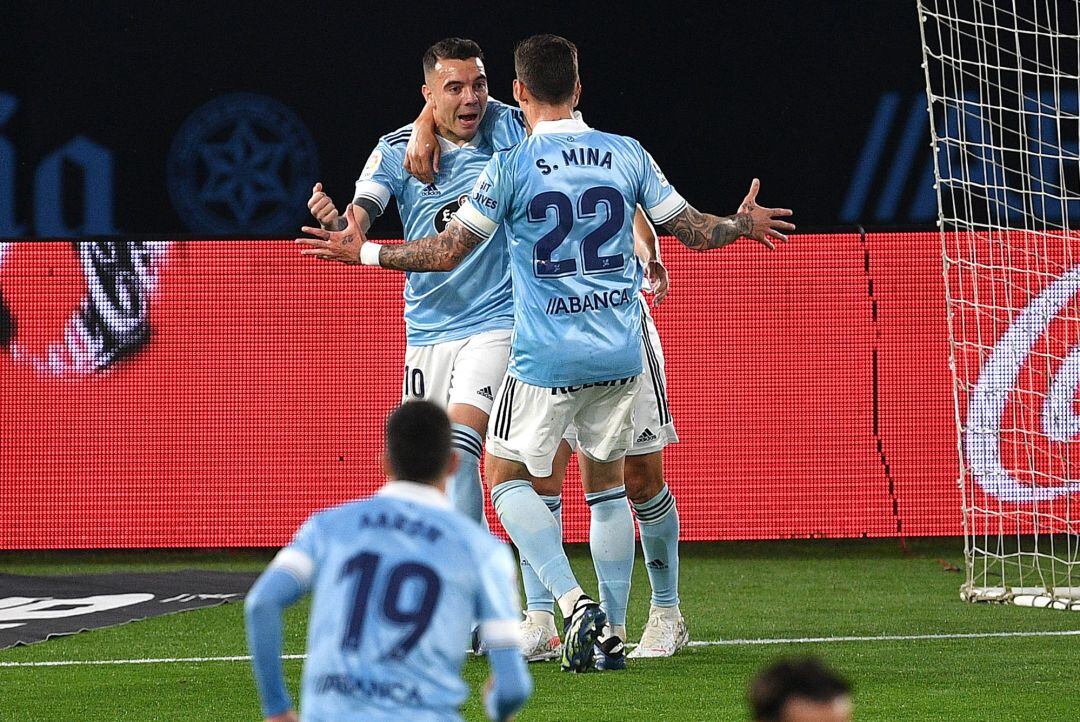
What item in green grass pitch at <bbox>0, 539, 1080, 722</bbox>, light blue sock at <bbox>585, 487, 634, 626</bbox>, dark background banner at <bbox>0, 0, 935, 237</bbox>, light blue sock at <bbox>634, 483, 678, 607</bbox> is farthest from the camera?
dark background banner at <bbox>0, 0, 935, 237</bbox>

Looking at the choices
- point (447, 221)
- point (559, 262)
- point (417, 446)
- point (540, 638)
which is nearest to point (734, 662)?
point (540, 638)

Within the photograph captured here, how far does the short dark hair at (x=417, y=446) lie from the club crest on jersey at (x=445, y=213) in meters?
3.22

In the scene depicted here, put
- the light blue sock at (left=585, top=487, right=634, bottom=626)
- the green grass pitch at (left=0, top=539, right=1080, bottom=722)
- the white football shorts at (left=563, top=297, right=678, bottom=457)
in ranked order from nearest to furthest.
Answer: the green grass pitch at (left=0, top=539, right=1080, bottom=722)
the light blue sock at (left=585, top=487, right=634, bottom=626)
the white football shorts at (left=563, top=297, right=678, bottom=457)

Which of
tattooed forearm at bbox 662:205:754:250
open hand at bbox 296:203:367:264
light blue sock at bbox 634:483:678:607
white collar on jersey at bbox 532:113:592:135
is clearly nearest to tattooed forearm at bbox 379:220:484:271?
open hand at bbox 296:203:367:264

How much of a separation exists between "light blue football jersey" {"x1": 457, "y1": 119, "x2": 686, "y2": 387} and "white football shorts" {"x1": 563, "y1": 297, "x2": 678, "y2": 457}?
409mm

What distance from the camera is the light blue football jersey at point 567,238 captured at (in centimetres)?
516

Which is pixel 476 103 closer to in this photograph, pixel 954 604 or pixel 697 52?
pixel 954 604

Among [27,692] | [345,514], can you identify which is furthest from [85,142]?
[345,514]

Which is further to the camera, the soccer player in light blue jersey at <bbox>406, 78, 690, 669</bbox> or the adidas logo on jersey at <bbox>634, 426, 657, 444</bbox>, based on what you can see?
the adidas logo on jersey at <bbox>634, 426, 657, 444</bbox>

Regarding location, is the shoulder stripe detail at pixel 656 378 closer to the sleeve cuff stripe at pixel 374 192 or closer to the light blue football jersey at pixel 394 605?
the sleeve cuff stripe at pixel 374 192

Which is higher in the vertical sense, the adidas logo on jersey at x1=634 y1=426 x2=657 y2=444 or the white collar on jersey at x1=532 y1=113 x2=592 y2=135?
the white collar on jersey at x1=532 y1=113 x2=592 y2=135

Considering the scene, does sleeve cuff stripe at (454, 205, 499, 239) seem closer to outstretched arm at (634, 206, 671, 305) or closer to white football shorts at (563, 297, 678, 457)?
white football shorts at (563, 297, 678, 457)

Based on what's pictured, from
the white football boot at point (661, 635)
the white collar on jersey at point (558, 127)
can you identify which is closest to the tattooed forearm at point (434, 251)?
the white collar on jersey at point (558, 127)

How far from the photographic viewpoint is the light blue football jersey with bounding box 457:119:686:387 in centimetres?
516
